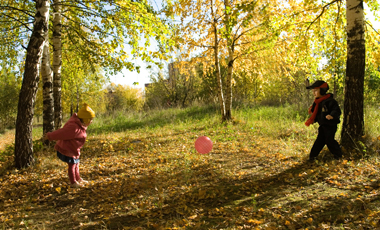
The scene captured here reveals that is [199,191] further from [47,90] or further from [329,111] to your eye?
[47,90]

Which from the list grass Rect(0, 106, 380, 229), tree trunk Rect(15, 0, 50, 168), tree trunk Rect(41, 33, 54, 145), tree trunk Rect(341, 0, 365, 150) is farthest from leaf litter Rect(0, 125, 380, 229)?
tree trunk Rect(41, 33, 54, 145)

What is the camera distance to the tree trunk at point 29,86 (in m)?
4.82

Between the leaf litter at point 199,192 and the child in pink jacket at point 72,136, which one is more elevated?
the child in pink jacket at point 72,136

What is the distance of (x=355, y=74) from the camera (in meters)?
4.57

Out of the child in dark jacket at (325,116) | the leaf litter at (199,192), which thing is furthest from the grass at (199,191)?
the child in dark jacket at (325,116)

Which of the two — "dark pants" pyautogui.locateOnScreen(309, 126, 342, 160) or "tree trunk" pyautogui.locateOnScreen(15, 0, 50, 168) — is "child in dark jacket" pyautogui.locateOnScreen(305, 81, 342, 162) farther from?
"tree trunk" pyautogui.locateOnScreen(15, 0, 50, 168)

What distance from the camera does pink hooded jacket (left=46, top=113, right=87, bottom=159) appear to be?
3941 mm

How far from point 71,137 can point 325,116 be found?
178 inches

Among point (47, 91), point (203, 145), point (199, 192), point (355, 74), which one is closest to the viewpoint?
point (199, 192)

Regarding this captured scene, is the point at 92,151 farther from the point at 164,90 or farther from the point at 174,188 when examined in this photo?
the point at 164,90

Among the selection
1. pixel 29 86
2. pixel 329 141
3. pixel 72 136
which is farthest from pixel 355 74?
pixel 29 86

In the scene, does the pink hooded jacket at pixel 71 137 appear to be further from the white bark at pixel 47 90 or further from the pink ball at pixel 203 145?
the white bark at pixel 47 90

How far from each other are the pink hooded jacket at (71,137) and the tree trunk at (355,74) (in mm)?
5131

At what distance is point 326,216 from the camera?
2740 millimetres
